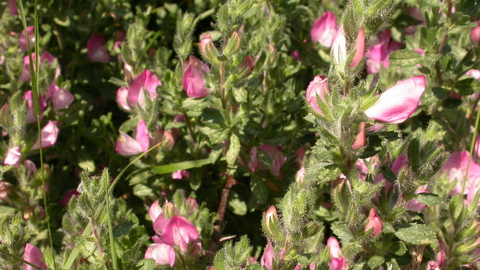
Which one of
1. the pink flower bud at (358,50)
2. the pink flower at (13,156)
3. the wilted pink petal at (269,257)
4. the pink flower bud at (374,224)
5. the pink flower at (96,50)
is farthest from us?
the pink flower at (96,50)

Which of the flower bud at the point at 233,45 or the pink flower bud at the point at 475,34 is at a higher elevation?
the flower bud at the point at 233,45

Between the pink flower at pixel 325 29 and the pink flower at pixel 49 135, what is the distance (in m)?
1.20

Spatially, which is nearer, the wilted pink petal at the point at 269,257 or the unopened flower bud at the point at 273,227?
the unopened flower bud at the point at 273,227

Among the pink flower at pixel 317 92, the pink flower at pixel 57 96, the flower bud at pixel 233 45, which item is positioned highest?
the pink flower at pixel 317 92

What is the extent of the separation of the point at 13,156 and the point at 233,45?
0.93 metres

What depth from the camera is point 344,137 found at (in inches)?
55.7

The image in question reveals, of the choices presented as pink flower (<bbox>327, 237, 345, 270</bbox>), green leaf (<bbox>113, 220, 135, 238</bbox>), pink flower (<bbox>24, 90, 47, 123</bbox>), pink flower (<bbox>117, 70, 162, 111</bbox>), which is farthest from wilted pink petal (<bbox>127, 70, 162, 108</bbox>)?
pink flower (<bbox>327, 237, 345, 270</bbox>)

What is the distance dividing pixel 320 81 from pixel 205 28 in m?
1.76

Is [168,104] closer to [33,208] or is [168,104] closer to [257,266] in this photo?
[33,208]

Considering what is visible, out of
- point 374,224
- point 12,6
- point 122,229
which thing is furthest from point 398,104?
point 12,6

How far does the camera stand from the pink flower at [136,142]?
2170 millimetres

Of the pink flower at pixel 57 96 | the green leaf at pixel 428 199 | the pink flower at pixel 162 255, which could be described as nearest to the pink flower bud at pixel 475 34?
the green leaf at pixel 428 199

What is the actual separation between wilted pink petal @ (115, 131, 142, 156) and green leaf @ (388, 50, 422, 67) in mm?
1025

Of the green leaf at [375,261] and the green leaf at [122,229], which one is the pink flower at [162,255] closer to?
the green leaf at [122,229]
